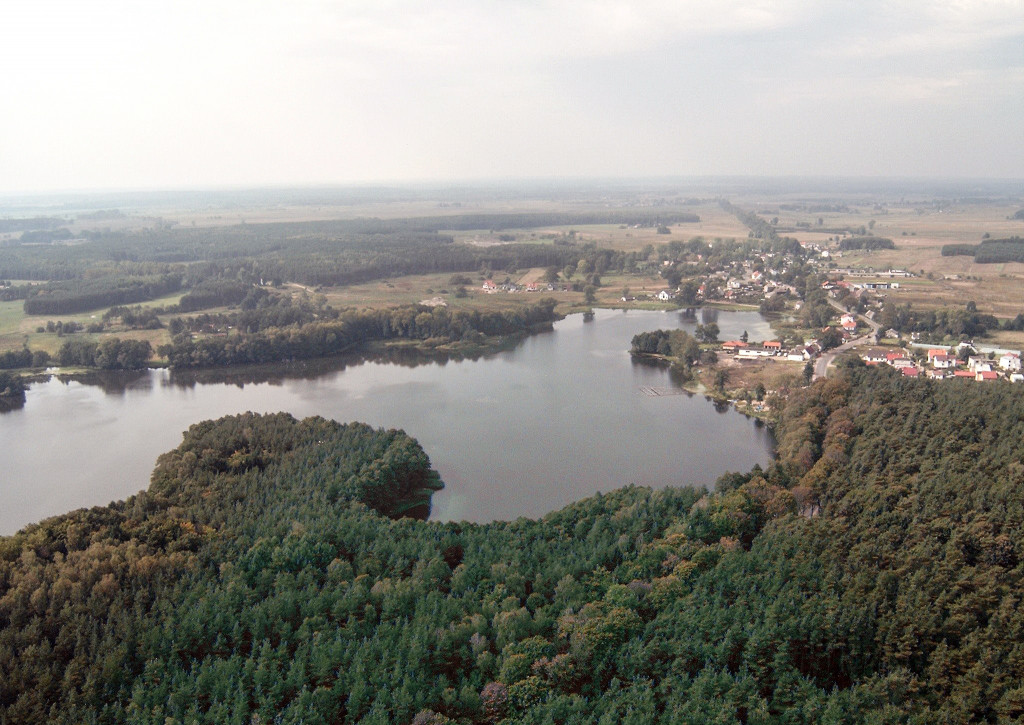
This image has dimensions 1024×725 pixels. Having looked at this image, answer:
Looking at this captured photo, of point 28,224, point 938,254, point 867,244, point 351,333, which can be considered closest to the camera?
point 351,333

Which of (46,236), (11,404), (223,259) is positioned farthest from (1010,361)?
(46,236)

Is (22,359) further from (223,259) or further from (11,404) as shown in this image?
(223,259)

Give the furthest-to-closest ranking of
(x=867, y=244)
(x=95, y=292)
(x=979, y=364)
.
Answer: (x=867, y=244), (x=95, y=292), (x=979, y=364)

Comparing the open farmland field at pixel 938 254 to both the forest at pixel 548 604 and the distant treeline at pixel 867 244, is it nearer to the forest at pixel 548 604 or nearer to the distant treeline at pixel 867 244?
the distant treeline at pixel 867 244

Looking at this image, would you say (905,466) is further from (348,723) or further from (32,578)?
(32,578)

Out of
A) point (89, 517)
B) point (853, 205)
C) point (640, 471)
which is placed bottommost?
point (640, 471)

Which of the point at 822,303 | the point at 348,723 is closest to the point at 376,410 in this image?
the point at 348,723

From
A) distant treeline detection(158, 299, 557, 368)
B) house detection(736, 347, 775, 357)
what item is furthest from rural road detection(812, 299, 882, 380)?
distant treeline detection(158, 299, 557, 368)
